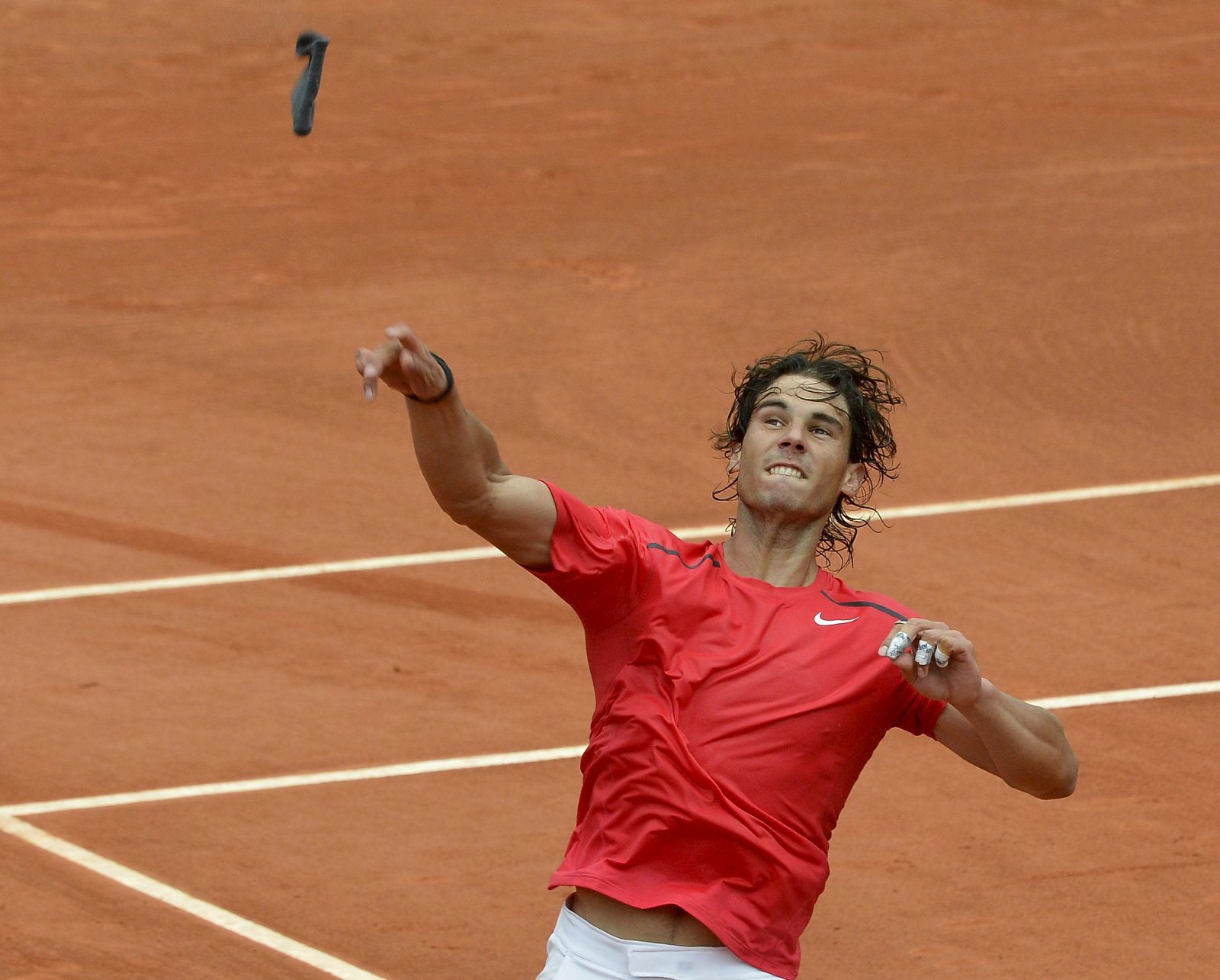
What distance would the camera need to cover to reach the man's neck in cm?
505

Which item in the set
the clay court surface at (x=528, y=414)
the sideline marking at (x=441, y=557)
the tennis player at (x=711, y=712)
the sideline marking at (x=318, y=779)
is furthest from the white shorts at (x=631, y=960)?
the sideline marking at (x=441, y=557)

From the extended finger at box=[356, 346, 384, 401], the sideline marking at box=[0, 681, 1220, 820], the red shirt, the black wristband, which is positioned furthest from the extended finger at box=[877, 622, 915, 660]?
the sideline marking at box=[0, 681, 1220, 820]

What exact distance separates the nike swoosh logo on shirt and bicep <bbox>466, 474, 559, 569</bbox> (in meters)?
0.71

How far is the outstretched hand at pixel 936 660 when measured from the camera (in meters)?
4.38

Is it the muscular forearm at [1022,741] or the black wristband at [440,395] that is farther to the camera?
the muscular forearm at [1022,741]

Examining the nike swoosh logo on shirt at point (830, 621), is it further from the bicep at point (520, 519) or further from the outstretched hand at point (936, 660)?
the bicep at point (520, 519)

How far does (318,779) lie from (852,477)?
4107 millimetres

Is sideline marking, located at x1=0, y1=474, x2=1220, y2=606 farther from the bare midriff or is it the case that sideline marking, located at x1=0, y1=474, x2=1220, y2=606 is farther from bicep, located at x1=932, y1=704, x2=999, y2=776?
the bare midriff

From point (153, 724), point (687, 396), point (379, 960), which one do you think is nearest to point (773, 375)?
point (379, 960)

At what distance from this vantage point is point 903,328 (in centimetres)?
1400

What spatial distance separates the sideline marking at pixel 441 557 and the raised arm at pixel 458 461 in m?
5.64

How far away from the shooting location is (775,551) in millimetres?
5070

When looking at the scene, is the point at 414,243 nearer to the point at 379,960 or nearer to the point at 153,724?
the point at 153,724

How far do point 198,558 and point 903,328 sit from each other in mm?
5544
